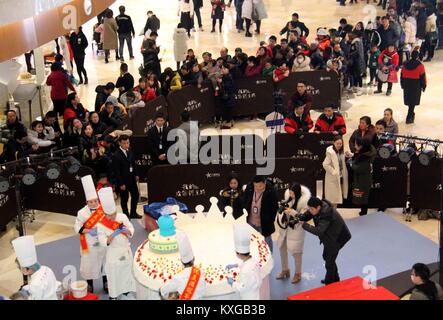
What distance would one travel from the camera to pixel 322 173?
1359 cm

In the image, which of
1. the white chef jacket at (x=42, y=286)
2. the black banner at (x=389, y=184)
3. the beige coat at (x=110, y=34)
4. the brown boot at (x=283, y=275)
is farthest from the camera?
the beige coat at (x=110, y=34)

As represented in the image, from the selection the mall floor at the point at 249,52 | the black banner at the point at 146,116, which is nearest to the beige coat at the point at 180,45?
the mall floor at the point at 249,52

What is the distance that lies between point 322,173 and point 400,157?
4.44 ft

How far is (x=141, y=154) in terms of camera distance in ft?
45.7

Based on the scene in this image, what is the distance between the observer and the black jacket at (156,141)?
13672 mm

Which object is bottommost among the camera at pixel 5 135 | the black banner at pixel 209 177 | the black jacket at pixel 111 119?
the black banner at pixel 209 177

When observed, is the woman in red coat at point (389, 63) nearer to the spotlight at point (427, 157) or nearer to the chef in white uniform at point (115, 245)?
the spotlight at point (427, 157)

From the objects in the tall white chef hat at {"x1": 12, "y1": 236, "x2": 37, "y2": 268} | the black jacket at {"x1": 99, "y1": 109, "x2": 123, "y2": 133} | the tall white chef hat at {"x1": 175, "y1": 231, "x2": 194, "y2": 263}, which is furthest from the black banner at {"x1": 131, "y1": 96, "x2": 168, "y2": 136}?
the tall white chef hat at {"x1": 175, "y1": 231, "x2": 194, "y2": 263}

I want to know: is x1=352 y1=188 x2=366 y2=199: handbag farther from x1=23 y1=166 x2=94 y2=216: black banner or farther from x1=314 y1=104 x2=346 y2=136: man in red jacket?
x1=23 y1=166 x2=94 y2=216: black banner

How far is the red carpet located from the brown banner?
14.1ft

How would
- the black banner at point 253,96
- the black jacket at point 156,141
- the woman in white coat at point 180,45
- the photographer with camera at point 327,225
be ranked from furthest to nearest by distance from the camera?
the woman in white coat at point 180,45 → the black banner at point 253,96 → the black jacket at point 156,141 → the photographer with camera at point 327,225

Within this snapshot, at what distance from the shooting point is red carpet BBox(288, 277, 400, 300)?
9719 millimetres

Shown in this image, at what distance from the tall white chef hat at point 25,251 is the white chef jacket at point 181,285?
5.08 ft
